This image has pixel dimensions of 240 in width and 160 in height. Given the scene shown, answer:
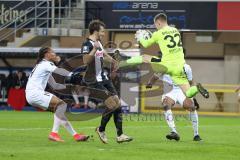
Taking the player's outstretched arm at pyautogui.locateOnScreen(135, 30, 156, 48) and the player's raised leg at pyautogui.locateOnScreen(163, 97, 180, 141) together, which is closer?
the player's outstretched arm at pyautogui.locateOnScreen(135, 30, 156, 48)

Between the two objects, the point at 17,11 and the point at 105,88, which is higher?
the point at 17,11

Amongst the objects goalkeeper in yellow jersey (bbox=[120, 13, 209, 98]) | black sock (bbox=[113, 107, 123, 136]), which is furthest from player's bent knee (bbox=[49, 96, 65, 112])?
goalkeeper in yellow jersey (bbox=[120, 13, 209, 98])

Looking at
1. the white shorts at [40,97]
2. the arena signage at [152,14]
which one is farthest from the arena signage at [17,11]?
the white shorts at [40,97]

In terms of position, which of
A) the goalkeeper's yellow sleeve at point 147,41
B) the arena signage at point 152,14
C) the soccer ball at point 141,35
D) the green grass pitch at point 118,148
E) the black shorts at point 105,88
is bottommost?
the green grass pitch at point 118,148

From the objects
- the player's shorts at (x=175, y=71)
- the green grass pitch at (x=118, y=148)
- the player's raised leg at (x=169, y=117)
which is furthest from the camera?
the player's shorts at (x=175, y=71)

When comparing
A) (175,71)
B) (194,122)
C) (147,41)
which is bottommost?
(194,122)

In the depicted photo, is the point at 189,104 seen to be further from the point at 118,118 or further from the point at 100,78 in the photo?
the point at 100,78

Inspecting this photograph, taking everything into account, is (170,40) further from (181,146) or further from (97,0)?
(97,0)

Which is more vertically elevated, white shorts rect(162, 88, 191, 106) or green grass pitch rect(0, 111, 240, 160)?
white shorts rect(162, 88, 191, 106)

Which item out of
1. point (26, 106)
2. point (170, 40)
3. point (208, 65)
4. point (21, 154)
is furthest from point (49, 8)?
point (21, 154)

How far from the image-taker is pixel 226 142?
16375 mm

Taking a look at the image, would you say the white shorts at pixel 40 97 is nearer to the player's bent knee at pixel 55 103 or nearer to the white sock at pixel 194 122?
the player's bent knee at pixel 55 103

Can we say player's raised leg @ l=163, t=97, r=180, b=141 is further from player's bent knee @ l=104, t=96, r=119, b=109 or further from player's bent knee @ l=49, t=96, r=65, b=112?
player's bent knee @ l=49, t=96, r=65, b=112

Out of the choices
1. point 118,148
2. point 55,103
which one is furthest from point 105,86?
point 118,148
